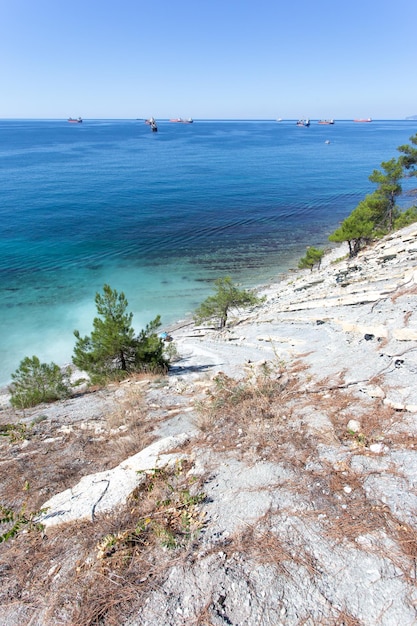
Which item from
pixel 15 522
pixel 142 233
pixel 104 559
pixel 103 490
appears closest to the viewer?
pixel 104 559

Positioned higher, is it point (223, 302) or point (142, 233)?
point (142, 233)

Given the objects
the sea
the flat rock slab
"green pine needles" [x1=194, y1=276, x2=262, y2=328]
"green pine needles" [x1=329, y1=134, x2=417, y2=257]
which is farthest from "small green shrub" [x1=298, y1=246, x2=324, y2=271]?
the flat rock slab

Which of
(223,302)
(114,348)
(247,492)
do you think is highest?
(247,492)

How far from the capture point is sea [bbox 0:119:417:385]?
28.7m

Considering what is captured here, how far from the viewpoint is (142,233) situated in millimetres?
44969

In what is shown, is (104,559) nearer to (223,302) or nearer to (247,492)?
(247,492)

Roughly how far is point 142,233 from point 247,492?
142 ft

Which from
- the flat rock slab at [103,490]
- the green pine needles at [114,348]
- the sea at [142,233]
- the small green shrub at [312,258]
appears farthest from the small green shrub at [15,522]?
the small green shrub at [312,258]

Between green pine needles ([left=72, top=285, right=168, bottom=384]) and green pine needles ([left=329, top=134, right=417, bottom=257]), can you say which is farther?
green pine needles ([left=329, top=134, right=417, bottom=257])

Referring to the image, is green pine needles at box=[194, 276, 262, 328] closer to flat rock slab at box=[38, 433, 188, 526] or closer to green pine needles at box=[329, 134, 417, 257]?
green pine needles at box=[329, 134, 417, 257]

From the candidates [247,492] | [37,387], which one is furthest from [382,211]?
[247,492]

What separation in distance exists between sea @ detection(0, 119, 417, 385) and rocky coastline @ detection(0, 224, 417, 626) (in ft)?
54.6

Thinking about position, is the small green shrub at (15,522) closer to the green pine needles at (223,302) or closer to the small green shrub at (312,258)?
the green pine needles at (223,302)

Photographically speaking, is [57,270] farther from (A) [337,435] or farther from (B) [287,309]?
(A) [337,435]
